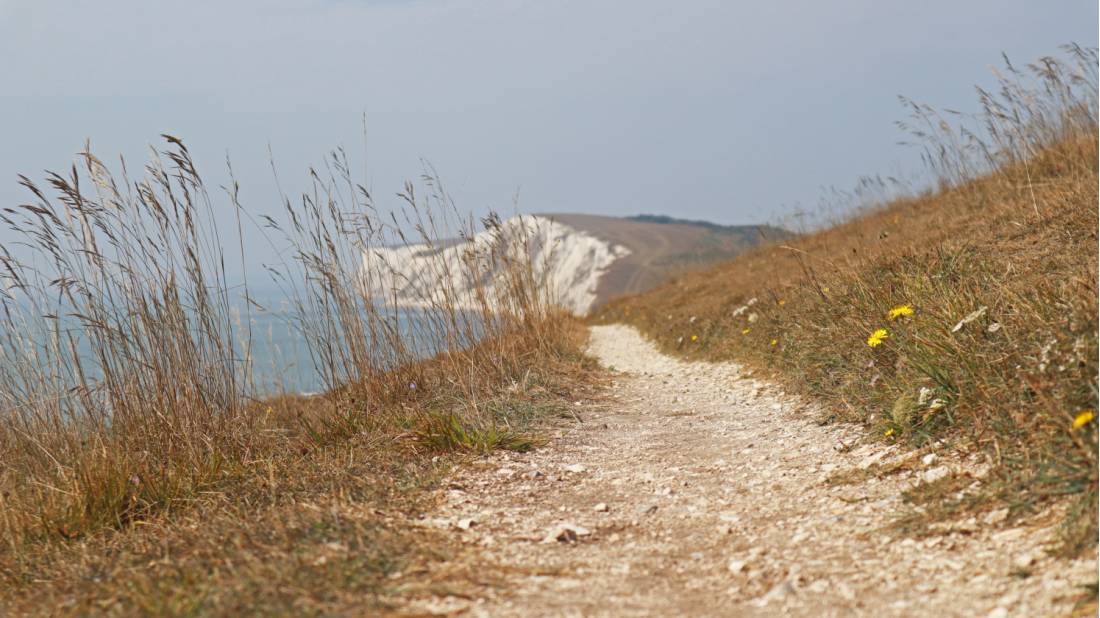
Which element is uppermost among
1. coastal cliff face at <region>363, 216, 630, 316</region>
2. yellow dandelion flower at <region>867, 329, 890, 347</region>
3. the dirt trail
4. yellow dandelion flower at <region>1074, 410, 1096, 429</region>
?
coastal cliff face at <region>363, 216, 630, 316</region>

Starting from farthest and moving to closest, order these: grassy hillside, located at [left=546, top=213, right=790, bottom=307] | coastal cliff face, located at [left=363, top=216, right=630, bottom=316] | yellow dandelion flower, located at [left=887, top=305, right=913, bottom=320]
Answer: grassy hillside, located at [left=546, top=213, right=790, bottom=307] → coastal cliff face, located at [left=363, top=216, right=630, bottom=316] → yellow dandelion flower, located at [left=887, top=305, right=913, bottom=320]

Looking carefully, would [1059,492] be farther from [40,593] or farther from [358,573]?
[40,593]

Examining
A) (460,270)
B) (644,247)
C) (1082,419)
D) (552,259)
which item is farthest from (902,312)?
(644,247)

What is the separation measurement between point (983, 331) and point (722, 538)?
156 cm

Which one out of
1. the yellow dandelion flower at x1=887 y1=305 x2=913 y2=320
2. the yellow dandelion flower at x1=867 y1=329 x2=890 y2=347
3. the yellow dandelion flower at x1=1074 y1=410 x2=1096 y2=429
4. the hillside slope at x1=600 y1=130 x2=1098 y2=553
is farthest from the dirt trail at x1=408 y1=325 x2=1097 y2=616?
the yellow dandelion flower at x1=887 y1=305 x2=913 y2=320

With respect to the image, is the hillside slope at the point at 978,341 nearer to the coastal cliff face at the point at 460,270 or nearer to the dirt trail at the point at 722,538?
the dirt trail at the point at 722,538

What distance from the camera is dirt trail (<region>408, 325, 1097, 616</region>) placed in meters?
2.09

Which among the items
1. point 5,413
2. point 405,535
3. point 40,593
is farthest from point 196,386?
point 405,535

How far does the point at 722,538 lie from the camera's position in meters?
2.76

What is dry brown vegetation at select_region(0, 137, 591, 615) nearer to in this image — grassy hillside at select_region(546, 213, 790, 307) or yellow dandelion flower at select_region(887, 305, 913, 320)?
yellow dandelion flower at select_region(887, 305, 913, 320)

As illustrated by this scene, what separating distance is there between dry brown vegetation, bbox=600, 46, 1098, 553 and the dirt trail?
0.16 meters

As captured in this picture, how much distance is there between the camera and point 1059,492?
231cm

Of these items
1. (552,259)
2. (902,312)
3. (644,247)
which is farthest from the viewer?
(644,247)

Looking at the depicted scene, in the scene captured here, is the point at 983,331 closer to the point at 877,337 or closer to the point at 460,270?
the point at 877,337
